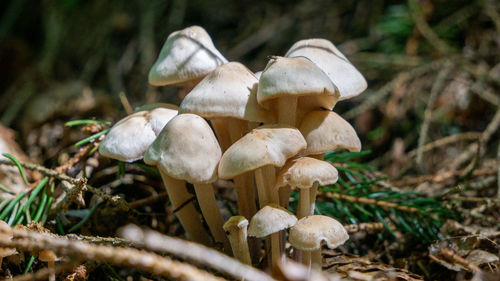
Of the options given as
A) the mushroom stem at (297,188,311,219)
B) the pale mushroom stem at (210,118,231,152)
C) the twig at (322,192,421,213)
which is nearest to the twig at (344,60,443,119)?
the twig at (322,192,421,213)

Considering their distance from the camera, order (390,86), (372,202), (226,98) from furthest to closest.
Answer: (390,86), (372,202), (226,98)

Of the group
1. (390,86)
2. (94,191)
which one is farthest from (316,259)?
(390,86)

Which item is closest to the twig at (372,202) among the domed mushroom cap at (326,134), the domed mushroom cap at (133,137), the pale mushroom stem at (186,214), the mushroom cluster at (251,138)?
the mushroom cluster at (251,138)

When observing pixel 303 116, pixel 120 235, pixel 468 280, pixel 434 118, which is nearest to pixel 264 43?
pixel 434 118

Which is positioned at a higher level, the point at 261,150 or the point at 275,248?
the point at 261,150

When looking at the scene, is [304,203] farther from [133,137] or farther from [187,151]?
[133,137]

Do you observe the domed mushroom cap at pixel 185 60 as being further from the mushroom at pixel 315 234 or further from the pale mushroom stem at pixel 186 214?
the mushroom at pixel 315 234

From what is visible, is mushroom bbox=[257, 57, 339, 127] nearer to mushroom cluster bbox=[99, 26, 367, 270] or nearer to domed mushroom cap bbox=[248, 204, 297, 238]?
mushroom cluster bbox=[99, 26, 367, 270]
